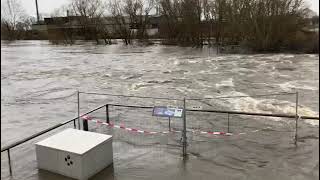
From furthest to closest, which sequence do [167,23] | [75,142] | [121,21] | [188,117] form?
[167,23] → [121,21] → [188,117] → [75,142]

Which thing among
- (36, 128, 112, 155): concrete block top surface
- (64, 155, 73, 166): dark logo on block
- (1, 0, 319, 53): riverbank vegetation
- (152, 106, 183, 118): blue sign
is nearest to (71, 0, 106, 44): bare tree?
(1, 0, 319, 53): riverbank vegetation

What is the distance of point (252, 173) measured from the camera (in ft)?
24.1

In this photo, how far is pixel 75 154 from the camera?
6.77 metres

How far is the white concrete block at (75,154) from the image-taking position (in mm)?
6891

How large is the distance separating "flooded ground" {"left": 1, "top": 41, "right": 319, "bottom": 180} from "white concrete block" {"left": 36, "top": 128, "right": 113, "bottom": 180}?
0.23m

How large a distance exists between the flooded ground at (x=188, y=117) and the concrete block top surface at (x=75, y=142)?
25.8 inches

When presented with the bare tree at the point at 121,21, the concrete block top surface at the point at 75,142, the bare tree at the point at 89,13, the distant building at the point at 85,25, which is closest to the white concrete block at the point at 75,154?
the concrete block top surface at the point at 75,142

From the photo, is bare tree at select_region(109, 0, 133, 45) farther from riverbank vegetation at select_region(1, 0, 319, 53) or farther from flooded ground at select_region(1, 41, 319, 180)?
flooded ground at select_region(1, 41, 319, 180)

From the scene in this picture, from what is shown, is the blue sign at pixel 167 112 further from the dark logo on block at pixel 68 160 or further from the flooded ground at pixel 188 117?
the dark logo on block at pixel 68 160

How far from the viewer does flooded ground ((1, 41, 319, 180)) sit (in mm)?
7496

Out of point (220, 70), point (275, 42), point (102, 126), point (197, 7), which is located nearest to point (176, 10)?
point (197, 7)

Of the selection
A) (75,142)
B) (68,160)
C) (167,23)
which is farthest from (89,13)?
(68,160)

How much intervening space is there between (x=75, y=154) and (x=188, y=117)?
230 inches

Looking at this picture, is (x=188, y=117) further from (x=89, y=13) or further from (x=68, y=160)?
(x=89, y=13)
